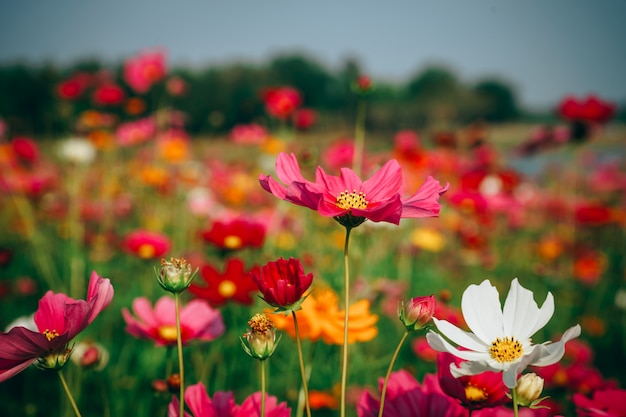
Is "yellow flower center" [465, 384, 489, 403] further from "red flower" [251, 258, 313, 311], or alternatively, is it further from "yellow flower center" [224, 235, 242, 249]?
"yellow flower center" [224, 235, 242, 249]

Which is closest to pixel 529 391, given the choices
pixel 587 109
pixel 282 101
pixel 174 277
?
pixel 174 277

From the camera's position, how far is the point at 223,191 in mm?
2117

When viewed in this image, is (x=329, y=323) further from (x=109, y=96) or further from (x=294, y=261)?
(x=109, y=96)

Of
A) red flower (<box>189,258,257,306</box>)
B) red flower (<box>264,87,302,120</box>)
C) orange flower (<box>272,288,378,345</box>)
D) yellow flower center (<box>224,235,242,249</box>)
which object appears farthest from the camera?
red flower (<box>264,87,302,120</box>)

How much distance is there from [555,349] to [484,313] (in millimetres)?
85

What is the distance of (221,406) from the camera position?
38 centimetres

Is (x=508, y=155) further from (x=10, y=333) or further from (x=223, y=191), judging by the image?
(x=10, y=333)

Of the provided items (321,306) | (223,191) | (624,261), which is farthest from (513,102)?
(321,306)

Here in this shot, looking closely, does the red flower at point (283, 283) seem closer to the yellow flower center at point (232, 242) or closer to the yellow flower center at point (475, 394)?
the yellow flower center at point (475, 394)

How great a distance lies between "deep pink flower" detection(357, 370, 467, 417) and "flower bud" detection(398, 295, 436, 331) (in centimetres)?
8

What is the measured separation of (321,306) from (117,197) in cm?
178

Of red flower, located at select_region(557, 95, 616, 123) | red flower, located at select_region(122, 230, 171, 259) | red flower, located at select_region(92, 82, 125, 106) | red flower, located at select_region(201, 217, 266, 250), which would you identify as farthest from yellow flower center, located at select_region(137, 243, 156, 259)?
red flower, located at select_region(557, 95, 616, 123)

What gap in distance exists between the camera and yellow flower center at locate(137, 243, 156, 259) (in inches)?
37.3

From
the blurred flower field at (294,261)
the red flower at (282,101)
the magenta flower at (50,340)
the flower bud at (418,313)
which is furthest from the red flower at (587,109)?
the magenta flower at (50,340)
